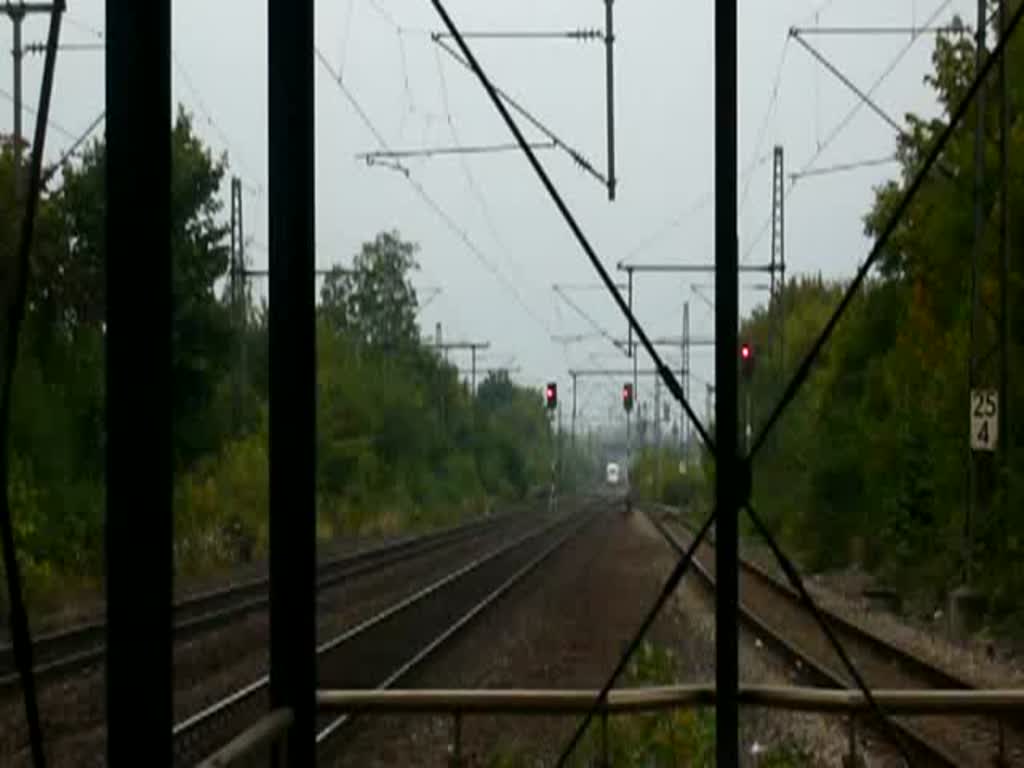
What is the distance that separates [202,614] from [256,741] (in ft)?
66.1

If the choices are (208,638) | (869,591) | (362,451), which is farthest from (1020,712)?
(362,451)

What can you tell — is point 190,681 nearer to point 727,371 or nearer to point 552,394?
point 727,371

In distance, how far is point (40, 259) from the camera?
2238 centimetres

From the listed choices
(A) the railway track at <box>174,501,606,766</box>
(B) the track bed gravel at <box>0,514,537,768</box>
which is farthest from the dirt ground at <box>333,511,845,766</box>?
(B) the track bed gravel at <box>0,514,537,768</box>

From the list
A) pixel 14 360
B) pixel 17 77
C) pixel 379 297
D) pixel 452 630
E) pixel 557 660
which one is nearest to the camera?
pixel 14 360

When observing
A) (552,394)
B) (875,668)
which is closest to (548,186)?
(875,668)

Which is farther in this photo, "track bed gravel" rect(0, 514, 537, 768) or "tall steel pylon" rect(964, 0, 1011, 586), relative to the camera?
"tall steel pylon" rect(964, 0, 1011, 586)

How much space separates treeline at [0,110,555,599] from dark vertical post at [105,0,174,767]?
0.04 m

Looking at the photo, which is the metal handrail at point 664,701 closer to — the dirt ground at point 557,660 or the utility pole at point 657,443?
the dirt ground at point 557,660

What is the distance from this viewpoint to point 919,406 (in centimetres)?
3422

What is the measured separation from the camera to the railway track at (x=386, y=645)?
43.5ft

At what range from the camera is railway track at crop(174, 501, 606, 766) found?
A: 43.5ft

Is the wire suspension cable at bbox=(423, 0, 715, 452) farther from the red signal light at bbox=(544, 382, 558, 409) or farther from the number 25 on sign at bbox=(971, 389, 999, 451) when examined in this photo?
the red signal light at bbox=(544, 382, 558, 409)

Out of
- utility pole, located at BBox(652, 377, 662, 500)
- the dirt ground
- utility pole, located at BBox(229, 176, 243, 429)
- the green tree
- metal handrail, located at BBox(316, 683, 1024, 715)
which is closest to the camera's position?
→ metal handrail, located at BBox(316, 683, 1024, 715)
